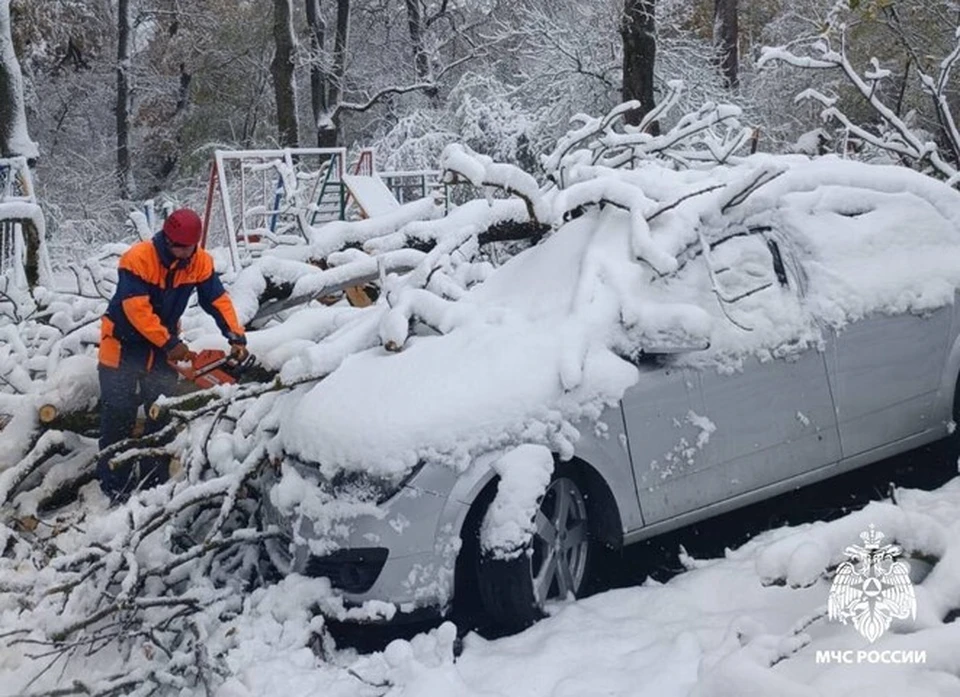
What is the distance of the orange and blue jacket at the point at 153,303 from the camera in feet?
18.9

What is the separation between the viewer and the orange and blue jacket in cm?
577

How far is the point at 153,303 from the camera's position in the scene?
604 cm

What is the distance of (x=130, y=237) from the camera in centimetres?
2259

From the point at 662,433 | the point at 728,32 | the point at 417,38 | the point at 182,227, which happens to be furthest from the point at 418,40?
the point at 662,433

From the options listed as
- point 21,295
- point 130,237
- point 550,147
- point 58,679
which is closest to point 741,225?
point 58,679

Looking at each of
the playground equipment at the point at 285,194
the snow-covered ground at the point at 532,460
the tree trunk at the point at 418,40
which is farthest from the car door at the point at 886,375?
the tree trunk at the point at 418,40

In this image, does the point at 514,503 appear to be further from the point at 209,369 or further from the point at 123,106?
the point at 123,106

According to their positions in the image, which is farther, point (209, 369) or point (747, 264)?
point (209, 369)

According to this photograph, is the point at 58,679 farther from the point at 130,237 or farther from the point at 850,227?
the point at 130,237

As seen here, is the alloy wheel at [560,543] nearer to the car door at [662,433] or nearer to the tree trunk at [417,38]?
the car door at [662,433]

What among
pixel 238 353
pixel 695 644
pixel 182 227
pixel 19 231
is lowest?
pixel 695 644

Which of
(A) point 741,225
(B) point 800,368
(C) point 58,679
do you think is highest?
(A) point 741,225

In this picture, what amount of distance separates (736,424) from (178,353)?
3171 millimetres

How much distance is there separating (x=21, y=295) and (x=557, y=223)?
475cm
